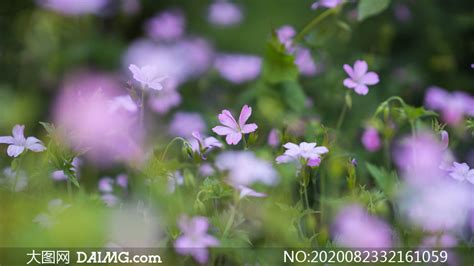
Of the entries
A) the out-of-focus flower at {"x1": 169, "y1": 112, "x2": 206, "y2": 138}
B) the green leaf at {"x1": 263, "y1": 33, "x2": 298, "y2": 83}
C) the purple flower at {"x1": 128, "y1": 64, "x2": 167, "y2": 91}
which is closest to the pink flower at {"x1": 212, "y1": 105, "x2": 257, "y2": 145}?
the purple flower at {"x1": 128, "y1": 64, "x2": 167, "y2": 91}

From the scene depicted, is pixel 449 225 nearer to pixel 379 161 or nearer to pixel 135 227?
pixel 135 227

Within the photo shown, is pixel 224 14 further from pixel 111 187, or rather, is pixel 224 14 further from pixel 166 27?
pixel 111 187

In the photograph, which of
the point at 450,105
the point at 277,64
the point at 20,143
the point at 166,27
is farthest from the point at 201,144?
the point at 166,27

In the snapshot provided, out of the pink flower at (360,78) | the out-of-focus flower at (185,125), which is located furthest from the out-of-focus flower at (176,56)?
the pink flower at (360,78)

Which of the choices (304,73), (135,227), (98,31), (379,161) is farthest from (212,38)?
(135,227)

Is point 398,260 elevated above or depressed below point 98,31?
below

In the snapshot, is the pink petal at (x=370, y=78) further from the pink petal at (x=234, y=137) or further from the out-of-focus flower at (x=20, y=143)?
the out-of-focus flower at (x=20, y=143)
